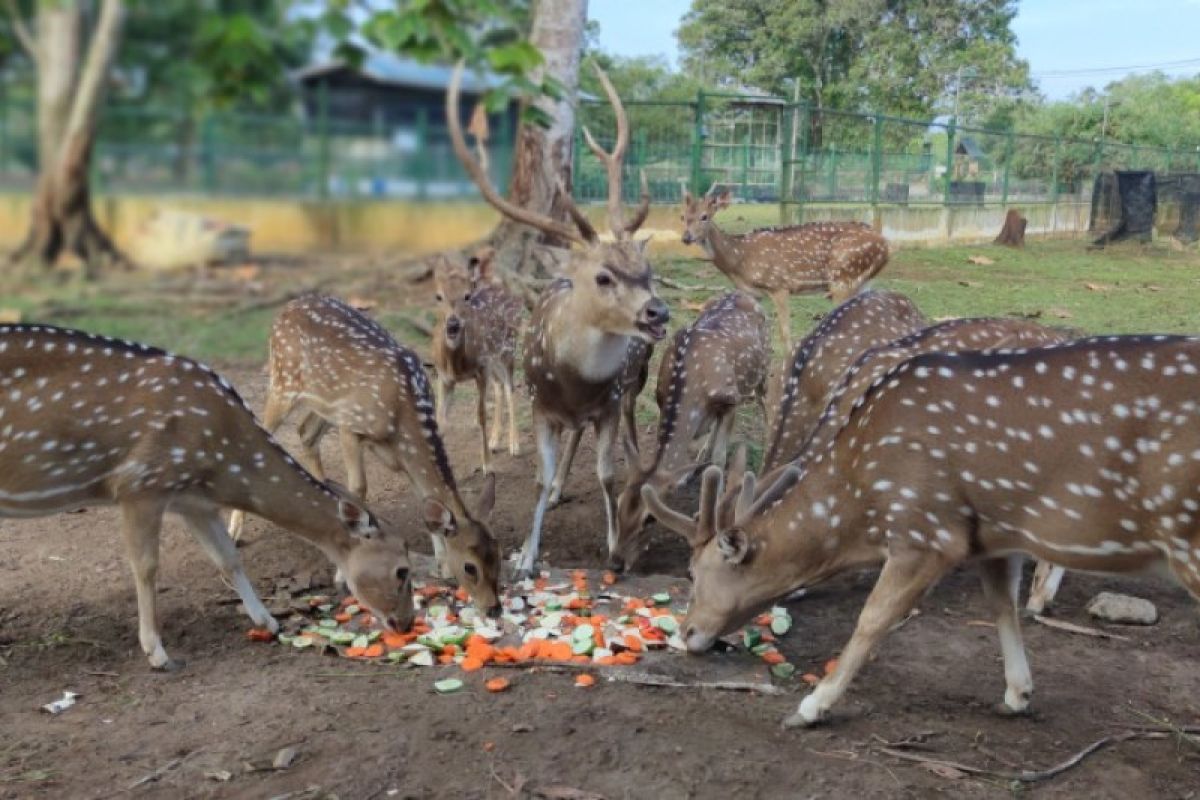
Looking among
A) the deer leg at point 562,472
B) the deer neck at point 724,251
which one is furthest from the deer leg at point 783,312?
the deer leg at point 562,472

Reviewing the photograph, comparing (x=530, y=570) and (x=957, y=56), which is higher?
(x=957, y=56)

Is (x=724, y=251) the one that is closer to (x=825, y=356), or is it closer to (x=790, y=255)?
(x=790, y=255)

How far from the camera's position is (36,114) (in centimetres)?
79

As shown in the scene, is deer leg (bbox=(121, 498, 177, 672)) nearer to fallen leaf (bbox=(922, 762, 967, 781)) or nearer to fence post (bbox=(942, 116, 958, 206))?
fallen leaf (bbox=(922, 762, 967, 781))

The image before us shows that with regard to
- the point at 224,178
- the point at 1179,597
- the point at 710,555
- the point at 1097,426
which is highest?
the point at 224,178

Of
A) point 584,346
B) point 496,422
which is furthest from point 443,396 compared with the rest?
point 584,346

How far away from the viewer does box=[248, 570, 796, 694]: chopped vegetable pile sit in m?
4.56

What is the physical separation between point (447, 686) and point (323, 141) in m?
3.54

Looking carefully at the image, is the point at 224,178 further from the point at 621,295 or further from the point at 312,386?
the point at 312,386

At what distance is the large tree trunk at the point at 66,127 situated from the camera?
778mm

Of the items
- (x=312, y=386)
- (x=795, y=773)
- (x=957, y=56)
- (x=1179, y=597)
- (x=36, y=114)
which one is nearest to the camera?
(x=36, y=114)

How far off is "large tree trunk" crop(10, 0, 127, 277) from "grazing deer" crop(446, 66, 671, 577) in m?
4.19

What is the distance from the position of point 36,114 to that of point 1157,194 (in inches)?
572

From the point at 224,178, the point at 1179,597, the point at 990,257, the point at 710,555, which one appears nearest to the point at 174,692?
the point at 710,555
